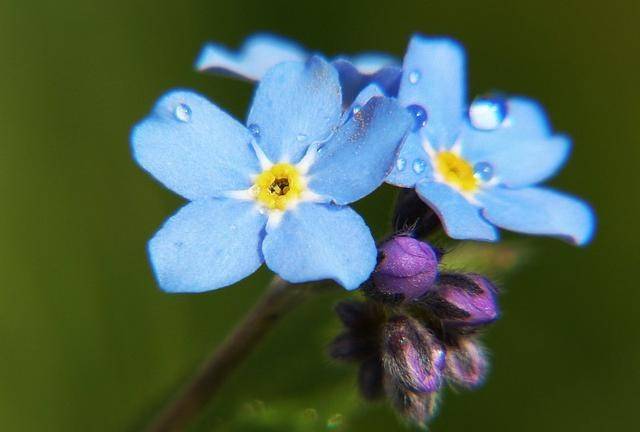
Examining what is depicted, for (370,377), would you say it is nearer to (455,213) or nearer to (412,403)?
(412,403)

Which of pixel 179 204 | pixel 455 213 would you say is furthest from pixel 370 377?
pixel 179 204

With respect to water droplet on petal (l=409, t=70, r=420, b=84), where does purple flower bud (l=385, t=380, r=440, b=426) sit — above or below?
below

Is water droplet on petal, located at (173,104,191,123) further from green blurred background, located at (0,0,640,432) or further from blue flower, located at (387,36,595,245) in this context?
green blurred background, located at (0,0,640,432)

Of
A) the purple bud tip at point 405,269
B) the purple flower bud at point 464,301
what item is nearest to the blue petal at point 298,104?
the purple bud tip at point 405,269

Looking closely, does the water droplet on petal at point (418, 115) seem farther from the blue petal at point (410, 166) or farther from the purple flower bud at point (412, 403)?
the purple flower bud at point (412, 403)

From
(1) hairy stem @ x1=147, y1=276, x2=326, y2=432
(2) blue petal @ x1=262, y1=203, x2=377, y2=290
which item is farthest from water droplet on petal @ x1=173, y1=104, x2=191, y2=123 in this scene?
(1) hairy stem @ x1=147, y1=276, x2=326, y2=432

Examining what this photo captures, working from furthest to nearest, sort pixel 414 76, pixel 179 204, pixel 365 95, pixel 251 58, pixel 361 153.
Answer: pixel 179 204 → pixel 251 58 → pixel 414 76 → pixel 365 95 → pixel 361 153

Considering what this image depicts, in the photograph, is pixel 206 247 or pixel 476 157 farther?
pixel 476 157
